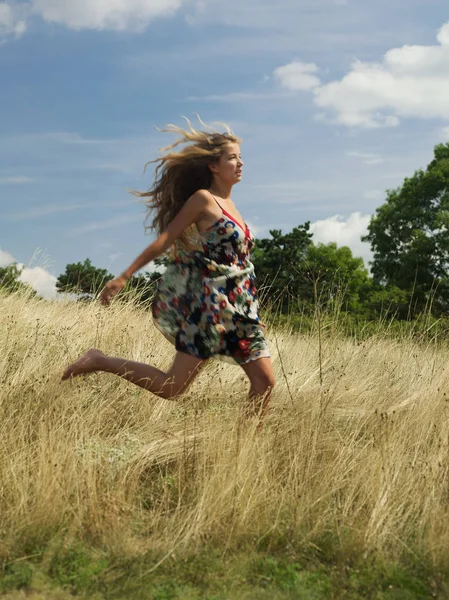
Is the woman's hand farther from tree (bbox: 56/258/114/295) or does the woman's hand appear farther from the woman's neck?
tree (bbox: 56/258/114/295)

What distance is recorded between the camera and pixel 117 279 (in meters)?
4.21

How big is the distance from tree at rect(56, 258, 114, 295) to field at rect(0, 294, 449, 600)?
485cm

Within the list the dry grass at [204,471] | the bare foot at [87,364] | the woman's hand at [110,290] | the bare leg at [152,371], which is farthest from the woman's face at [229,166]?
the dry grass at [204,471]

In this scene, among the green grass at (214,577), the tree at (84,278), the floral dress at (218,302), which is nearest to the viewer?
the green grass at (214,577)

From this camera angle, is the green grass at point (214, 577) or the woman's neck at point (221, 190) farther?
the woman's neck at point (221, 190)

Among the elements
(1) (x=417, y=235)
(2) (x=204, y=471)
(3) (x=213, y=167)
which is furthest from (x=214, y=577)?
(1) (x=417, y=235)

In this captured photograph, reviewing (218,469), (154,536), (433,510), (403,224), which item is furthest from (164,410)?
(403,224)

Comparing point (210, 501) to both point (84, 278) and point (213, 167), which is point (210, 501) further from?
point (84, 278)

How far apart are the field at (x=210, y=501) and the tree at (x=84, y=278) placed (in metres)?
4.85

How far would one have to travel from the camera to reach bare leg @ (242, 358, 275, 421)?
14.1ft

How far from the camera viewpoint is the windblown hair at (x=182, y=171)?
4613mm

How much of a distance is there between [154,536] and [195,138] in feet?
8.34

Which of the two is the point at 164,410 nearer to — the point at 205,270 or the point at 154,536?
the point at 205,270

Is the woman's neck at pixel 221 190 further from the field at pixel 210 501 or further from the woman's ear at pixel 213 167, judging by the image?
the field at pixel 210 501
